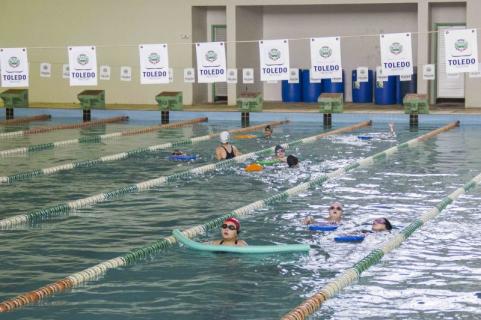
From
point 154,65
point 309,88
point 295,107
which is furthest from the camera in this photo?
point 309,88

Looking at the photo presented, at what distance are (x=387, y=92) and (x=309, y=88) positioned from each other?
2.19m

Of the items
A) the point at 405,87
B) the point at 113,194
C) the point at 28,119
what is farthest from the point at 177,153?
the point at 405,87

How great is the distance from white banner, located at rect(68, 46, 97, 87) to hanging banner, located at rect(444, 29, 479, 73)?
23.9 feet

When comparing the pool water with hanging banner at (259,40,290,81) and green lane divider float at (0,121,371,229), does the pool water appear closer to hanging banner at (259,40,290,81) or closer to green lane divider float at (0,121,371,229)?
green lane divider float at (0,121,371,229)

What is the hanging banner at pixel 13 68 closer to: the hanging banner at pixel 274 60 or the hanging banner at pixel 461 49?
the hanging banner at pixel 274 60

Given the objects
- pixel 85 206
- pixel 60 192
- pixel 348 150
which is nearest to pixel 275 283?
pixel 85 206

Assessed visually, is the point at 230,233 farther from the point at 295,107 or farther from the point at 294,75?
the point at 295,107

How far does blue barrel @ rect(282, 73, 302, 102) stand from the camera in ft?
83.9

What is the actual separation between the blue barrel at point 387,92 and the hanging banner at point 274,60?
4.67 m

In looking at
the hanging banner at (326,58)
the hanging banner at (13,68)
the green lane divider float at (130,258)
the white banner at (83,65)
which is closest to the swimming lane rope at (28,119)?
the hanging banner at (13,68)

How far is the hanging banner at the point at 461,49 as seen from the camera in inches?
742

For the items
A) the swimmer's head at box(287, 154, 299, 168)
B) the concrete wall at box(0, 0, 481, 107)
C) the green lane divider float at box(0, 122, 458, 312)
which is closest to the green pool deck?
the concrete wall at box(0, 0, 481, 107)

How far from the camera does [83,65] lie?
20891 millimetres

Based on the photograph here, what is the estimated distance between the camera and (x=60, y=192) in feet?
39.8
